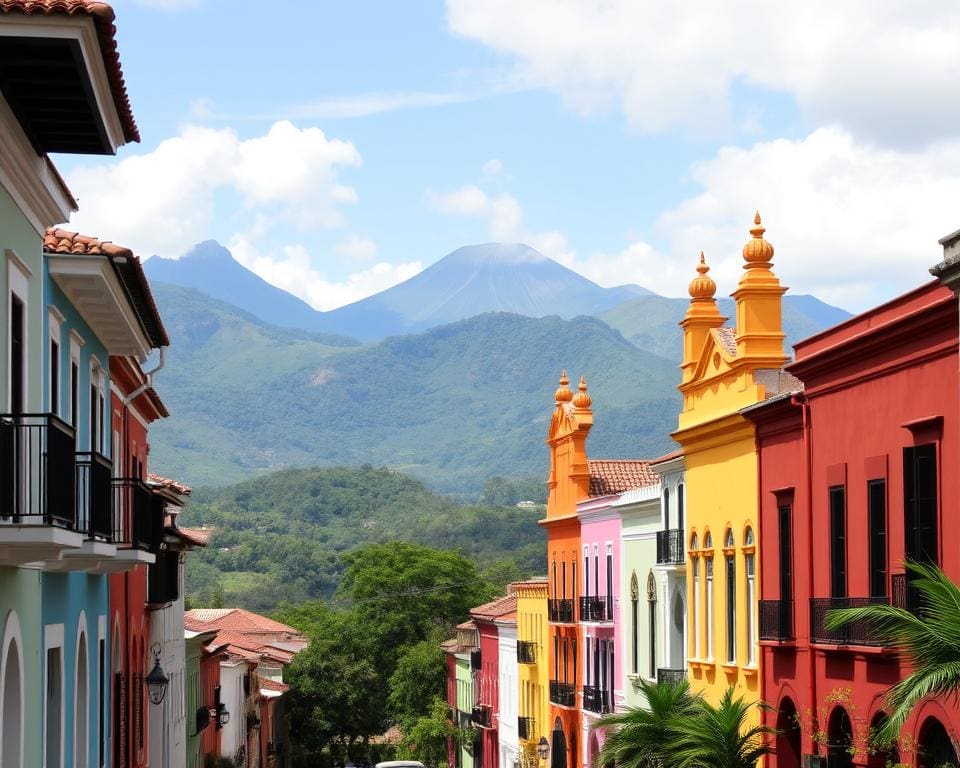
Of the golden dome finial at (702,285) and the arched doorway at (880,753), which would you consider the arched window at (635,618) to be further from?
the arched doorway at (880,753)

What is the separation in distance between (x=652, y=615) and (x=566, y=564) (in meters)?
12.7

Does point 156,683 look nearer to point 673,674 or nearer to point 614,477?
point 673,674

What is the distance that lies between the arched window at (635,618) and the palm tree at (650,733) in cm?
1238

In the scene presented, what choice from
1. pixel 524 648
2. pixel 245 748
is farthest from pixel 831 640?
pixel 245 748

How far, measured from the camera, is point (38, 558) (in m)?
11.4

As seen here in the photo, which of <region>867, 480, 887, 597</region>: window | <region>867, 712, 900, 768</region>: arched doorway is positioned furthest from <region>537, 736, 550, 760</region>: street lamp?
<region>867, 480, 887, 597</region>: window

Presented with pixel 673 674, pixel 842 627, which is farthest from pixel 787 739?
pixel 673 674

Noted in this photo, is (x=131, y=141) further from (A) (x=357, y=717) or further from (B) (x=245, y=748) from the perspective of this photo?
(A) (x=357, y=717)

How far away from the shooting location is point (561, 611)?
49812mm

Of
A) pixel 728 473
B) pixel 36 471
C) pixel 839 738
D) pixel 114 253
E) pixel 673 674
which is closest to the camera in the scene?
pixel 36 471

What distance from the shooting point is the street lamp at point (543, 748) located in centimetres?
4922

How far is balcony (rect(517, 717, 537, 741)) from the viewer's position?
54.8 meters

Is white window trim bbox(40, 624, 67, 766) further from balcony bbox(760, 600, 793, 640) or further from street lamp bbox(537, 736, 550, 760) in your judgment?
street lamp bbox(537, 736, 550, 760)

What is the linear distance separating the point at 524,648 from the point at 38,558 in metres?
46.3
